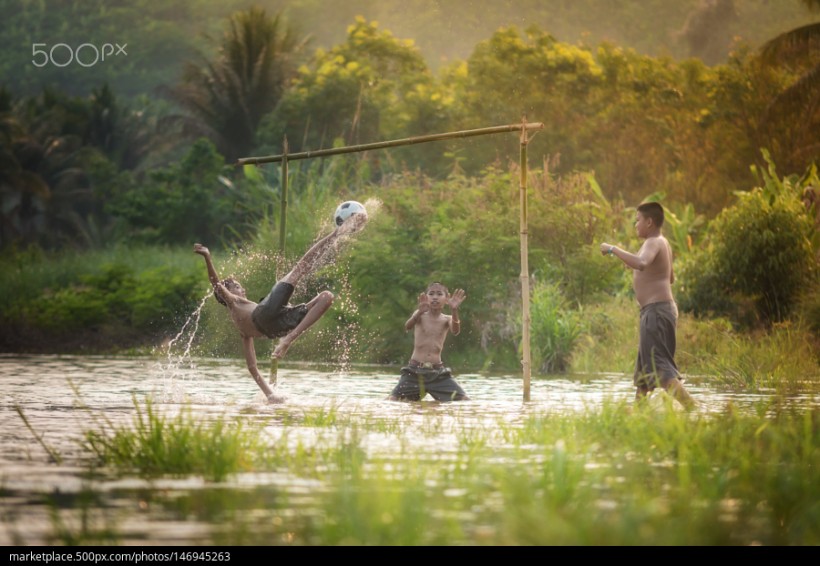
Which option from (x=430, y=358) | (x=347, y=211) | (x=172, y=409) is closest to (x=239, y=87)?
(x=430, y=358)

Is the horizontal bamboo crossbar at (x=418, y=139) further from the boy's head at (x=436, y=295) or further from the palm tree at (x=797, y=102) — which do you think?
the palm tree at (x=797, y=102)

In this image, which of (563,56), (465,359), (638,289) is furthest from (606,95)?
(638,289)

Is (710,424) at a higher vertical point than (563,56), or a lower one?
lower

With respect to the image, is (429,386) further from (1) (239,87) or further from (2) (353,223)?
(1) (239,87)

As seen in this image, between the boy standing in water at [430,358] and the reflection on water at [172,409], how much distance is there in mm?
380

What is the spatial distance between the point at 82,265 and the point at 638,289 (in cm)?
2718

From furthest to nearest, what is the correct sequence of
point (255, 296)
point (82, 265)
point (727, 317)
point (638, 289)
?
point (82, 265) → point (255, 296) → point (727, 317) → point (638, 289)

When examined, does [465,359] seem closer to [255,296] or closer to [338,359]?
[338,359]

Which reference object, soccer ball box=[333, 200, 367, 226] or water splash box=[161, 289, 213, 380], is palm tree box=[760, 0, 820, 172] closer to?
water splash box=[161, 289, 213, 380]

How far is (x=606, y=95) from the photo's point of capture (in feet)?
187

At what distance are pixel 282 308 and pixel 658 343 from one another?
4.30 metres

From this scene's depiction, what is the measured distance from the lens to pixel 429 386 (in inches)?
631

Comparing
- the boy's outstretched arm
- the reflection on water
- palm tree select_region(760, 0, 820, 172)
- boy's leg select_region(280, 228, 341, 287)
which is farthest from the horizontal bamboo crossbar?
palm tree select_region(760, 0, 820, 172)

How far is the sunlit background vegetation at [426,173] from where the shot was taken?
24.0 m
